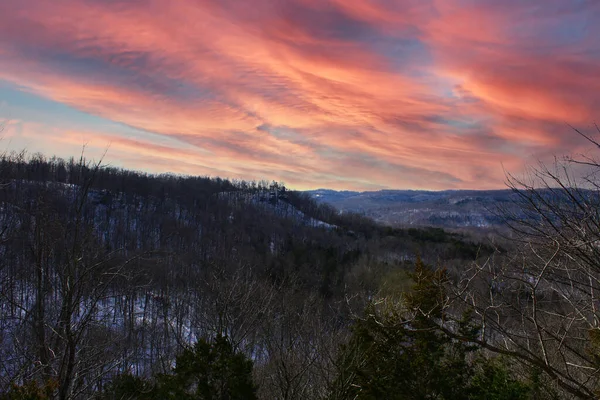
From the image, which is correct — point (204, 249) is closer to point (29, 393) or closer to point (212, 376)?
point (212, 376)

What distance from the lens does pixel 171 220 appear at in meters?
94.7

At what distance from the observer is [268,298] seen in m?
24.6

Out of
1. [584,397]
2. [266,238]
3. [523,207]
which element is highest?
[523,207]

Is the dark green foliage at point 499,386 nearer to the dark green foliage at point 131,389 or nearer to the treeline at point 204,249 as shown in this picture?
the treeline at point 204,249

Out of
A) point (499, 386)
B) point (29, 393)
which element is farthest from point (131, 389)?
point (499, 386)

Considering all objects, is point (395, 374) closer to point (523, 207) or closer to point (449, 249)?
point (523, 207)

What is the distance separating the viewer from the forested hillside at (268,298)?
5793mm

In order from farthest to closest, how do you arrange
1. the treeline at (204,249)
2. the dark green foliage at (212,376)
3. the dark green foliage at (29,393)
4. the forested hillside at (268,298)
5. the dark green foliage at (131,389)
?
the treeline at (204,249) < the dark green foliage at (131,389) < the dark green foliage at (212,376) < the forested hillside at (268,298) < the dark green foliage at (29,393)

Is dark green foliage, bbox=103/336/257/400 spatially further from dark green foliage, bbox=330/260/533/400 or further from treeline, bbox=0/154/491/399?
treeline, bbox=0/154/491/399

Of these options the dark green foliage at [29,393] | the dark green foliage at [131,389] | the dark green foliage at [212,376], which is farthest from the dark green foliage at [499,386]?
the dark green foliage at [29,393]

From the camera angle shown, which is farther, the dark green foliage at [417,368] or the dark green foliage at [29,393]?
the dark green foliage at [417,368]

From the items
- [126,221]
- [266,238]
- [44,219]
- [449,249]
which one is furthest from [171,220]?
[44,219]

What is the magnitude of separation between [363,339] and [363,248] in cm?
7632

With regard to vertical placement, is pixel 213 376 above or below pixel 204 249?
above
